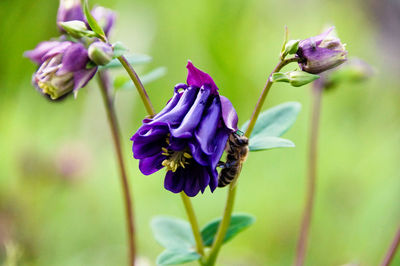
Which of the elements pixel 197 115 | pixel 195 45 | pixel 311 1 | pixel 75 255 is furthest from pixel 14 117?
pixel 311 1

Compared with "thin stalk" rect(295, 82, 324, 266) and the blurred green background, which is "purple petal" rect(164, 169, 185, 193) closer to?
"thin stalk" rect(295, 82, 324, 266)

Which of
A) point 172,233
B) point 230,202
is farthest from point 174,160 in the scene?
point 172,233

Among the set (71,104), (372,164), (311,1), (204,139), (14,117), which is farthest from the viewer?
(311,1)

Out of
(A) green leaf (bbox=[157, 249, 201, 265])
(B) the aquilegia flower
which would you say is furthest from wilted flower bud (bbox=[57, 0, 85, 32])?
(A) green leaf (bbox=[157, 249, 201, 265])

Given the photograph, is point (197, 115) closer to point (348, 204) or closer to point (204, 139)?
point (204, 139)

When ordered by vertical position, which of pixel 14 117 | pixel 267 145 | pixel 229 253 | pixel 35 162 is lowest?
pixel 229 253

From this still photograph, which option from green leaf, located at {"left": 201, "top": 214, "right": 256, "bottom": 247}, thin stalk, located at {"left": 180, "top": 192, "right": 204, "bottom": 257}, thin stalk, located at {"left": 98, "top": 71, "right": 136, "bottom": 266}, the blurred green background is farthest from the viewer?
the blurred green background

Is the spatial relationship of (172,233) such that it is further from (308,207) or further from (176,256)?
(308,207)
